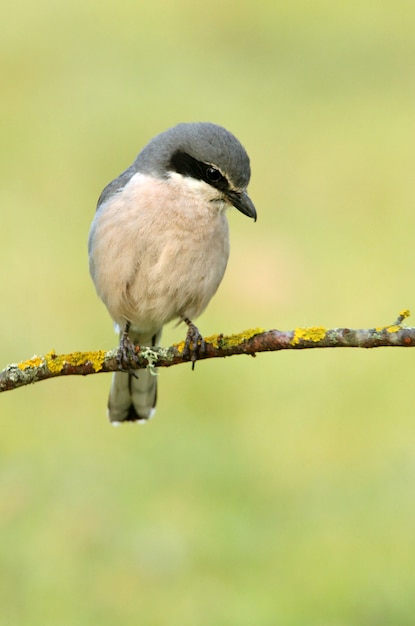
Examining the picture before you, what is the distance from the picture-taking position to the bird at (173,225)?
5902 millimetres

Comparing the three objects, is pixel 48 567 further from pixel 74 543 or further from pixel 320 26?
pixel 320 26

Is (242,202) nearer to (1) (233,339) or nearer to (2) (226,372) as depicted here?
(1) (233,339)

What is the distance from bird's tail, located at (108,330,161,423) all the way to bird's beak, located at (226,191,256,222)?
53.7 inches

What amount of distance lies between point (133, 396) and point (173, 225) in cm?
153

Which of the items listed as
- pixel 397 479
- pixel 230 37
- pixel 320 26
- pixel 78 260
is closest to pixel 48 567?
pixel 397 479

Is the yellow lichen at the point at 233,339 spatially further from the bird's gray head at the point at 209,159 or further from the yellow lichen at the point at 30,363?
the bird's gray head at the point at 209,159

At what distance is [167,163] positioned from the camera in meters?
6.15

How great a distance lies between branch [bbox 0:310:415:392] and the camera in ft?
15.1

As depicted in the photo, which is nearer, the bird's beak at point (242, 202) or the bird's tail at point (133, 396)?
the bird's beak at point (242, 202)

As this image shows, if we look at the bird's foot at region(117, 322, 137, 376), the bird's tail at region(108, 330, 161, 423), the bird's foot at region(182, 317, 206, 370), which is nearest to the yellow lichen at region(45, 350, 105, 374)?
the bird's foot at region(117, 322, 137, 376)

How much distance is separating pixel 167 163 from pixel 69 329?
4.57 metres

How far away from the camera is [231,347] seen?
195 inches

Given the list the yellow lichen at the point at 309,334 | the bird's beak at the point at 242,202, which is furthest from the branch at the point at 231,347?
the bird's beak at the point at 242,202

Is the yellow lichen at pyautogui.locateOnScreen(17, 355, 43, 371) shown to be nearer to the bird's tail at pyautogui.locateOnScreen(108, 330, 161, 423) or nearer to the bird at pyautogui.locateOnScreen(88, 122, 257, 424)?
the bird at pyautogui.locateOnScreen(88, 122, 257, 424)
